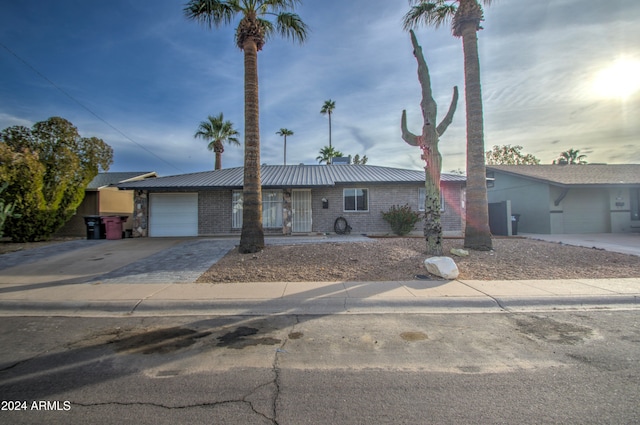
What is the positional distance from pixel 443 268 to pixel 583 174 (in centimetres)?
1889

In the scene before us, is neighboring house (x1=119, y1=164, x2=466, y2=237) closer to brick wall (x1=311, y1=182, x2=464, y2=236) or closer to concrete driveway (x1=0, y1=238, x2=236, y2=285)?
brick wall (x1=311, y1=182, x2=464, y2=236)

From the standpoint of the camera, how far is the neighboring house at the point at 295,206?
16062 millimetres

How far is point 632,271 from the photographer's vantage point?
25.7 ft

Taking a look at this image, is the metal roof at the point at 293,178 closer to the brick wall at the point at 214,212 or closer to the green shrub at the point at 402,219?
the brick wall at the point at 214,212

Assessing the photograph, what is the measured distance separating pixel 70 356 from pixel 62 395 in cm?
102

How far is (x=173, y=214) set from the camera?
16281mm

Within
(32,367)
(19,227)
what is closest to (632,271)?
(32,367)

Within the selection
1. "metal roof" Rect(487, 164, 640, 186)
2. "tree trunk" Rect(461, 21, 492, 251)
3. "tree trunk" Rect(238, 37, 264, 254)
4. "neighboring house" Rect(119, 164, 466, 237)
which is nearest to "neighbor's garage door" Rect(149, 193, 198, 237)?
"neighboring house" Rect(119, 164, 466, 237)

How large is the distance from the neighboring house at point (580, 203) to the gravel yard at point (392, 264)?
826 centimetres

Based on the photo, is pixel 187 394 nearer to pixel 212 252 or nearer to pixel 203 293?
pixel 203 293

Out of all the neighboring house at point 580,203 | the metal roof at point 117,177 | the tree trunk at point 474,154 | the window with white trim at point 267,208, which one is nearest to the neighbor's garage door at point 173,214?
the window with white trim at point 267,208

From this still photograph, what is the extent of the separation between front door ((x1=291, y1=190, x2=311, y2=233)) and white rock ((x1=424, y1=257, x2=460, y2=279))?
9594 mm

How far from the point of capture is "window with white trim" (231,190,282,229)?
16.2m

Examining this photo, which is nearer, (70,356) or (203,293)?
(70,356)
